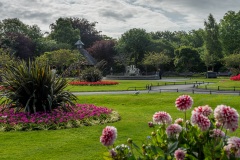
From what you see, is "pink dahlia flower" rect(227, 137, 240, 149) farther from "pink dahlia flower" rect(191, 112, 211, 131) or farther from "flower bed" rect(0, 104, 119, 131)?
"flower bed" rect(0, 104, 119, 131)

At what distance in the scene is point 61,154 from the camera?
943cm

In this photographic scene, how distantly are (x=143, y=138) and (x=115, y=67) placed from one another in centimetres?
7074

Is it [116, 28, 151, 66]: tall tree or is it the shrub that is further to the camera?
[116, 28, 151, 66]: tall tree

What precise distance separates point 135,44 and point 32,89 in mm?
67159

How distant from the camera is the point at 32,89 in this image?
16.5 metres

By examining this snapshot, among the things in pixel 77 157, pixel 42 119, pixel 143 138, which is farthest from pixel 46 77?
pixel 77 157

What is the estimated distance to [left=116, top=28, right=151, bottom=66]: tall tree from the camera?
81.6 metres

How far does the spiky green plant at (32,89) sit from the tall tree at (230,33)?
69959 millimetres

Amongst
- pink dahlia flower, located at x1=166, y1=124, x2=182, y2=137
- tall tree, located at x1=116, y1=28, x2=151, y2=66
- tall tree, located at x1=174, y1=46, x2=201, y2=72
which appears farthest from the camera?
tall tree, located at x1=116, y1=28, x2=151, y2=66

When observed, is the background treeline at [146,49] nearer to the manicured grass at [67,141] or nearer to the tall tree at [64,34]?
the tall tree at [64,34]

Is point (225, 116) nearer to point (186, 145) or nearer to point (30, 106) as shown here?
point (186, 145)

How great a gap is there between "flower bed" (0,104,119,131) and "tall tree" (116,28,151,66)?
65.1 meters

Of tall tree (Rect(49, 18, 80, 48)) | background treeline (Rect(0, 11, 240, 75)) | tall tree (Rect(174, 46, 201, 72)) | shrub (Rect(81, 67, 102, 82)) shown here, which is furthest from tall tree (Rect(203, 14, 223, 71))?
shrub (Rect(81, 67, 102, 82))

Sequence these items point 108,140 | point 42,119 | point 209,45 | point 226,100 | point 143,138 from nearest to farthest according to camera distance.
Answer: point 108,140 → point 143,138 → point 42,119 → point 226,100 → point 209,45
